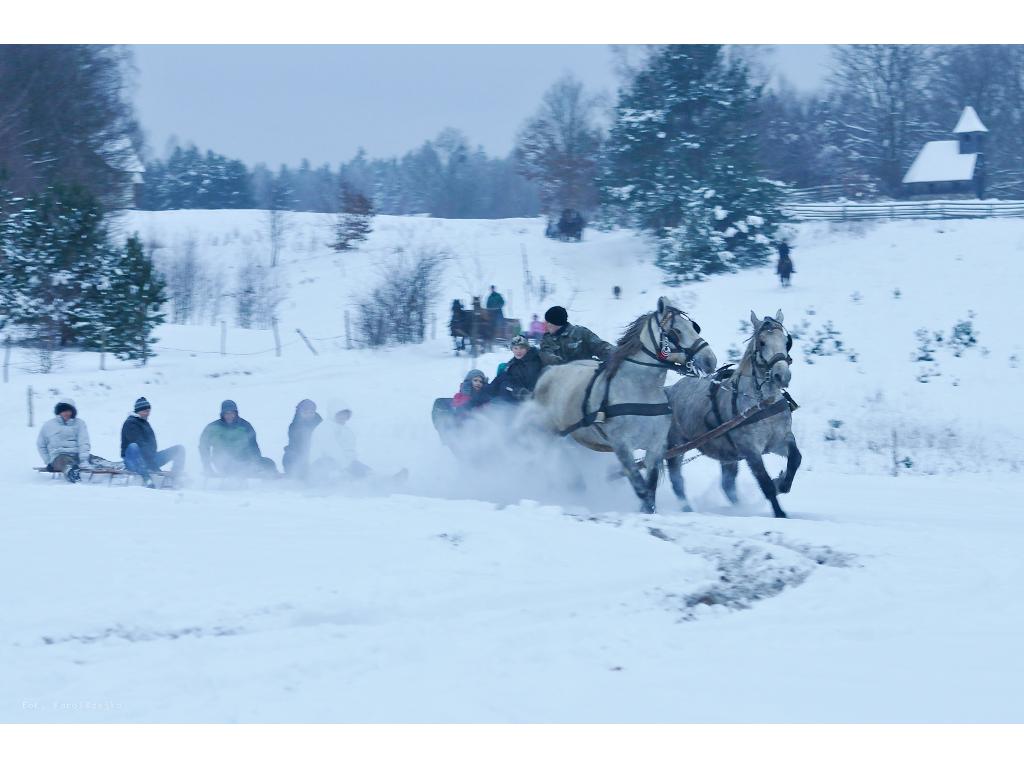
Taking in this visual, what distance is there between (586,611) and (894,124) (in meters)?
53.1

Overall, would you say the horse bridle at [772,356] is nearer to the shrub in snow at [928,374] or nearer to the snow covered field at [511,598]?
the snow covered field at [511,598]

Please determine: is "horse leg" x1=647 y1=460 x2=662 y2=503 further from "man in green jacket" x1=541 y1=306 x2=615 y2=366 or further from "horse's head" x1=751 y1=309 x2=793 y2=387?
"man in green jacket" x1=541 y1=306 x2=615 y2=366

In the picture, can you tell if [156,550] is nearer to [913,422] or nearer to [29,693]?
[29,693]

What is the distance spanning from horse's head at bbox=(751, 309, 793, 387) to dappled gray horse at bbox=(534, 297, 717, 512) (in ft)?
2.10

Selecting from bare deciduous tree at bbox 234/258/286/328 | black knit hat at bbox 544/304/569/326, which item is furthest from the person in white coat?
bare deciduous tree at bbox 234/258/286/328

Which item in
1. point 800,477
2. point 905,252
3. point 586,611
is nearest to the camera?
point 586,611

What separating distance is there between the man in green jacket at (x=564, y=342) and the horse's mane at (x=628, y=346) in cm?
140

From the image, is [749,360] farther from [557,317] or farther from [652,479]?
[557,317]

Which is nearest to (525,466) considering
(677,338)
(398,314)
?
(677,338)

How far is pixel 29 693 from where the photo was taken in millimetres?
6027

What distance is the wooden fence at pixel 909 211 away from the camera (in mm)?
42969

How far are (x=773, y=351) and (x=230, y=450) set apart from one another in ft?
21.4

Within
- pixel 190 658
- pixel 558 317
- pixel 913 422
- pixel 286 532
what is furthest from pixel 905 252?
pixel 190 658

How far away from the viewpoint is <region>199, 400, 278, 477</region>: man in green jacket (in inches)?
532
